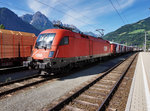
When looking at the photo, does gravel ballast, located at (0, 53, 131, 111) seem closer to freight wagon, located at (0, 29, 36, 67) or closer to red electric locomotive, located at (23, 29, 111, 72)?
red electric locomotive, located at (23, 29, 111, 72)

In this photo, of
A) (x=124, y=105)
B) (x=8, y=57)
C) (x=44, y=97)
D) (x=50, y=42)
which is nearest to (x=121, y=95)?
(x=124, y=105)

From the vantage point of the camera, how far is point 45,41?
845 centimetres

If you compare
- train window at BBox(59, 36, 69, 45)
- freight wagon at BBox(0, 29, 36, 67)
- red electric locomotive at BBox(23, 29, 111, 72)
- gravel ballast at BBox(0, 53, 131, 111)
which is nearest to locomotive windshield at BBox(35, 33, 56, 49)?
red electric locomotive at BBox(23, 29, 111, 72)

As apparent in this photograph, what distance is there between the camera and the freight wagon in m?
10.1

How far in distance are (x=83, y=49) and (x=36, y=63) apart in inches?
197

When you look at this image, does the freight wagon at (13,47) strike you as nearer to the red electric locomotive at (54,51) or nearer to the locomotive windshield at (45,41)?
the red electric locomotive at (54,51)

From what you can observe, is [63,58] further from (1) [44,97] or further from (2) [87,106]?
(2) [87,106]

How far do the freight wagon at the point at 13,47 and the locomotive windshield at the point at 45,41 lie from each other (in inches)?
141

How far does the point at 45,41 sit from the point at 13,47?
4.51m

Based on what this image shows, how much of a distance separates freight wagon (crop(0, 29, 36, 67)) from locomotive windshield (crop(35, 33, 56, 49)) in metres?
3.57

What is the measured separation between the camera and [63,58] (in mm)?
8430

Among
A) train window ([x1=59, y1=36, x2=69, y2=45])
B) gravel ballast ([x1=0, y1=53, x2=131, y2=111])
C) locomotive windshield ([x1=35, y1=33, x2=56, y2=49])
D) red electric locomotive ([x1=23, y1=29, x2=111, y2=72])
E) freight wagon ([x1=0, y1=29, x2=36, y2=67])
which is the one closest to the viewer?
gravel ballast ([x1=0, y1=53, x2=131, y2=111])

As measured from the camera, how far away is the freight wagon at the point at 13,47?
1013cm

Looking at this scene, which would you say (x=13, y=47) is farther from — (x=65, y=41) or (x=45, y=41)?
(x=65, y=41)
